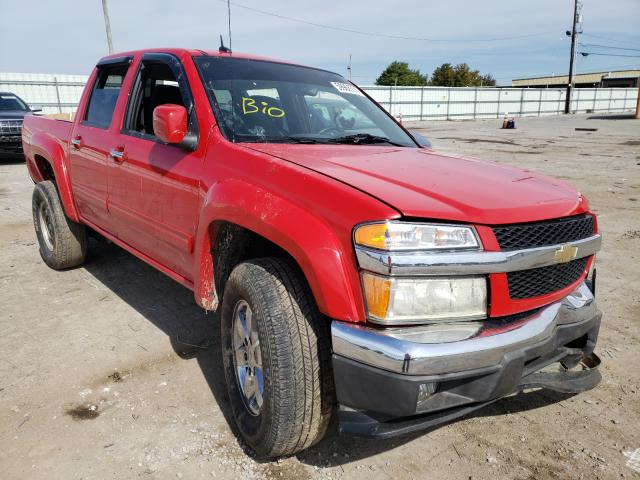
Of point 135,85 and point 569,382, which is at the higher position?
point 135,85

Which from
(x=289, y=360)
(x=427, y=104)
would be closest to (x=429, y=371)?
(x=289, y=360)

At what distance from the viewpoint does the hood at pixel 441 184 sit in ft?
6.05

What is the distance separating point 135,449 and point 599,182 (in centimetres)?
889

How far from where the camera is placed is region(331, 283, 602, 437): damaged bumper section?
5.62ft

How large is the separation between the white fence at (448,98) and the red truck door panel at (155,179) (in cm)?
2208

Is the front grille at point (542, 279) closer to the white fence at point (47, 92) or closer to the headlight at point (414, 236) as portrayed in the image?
the headlight at point (414, 236)

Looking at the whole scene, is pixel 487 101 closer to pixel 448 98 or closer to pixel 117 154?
pixel 448 98

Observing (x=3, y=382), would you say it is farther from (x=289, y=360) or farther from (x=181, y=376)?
(x=289, y=360)

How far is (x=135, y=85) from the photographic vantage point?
136 inches

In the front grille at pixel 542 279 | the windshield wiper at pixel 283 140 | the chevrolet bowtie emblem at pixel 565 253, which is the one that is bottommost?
the front grille at pixel 542 279

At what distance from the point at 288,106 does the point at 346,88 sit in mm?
692

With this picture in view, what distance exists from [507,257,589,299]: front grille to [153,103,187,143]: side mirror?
173 centimetres

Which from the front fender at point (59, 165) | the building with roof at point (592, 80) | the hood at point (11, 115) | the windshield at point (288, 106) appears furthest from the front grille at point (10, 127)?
the building with roof at point (592, 80)

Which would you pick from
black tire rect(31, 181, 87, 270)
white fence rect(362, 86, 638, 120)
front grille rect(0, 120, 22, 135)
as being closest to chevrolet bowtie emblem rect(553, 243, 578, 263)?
black tire rect(31, 181, 87, 270)
